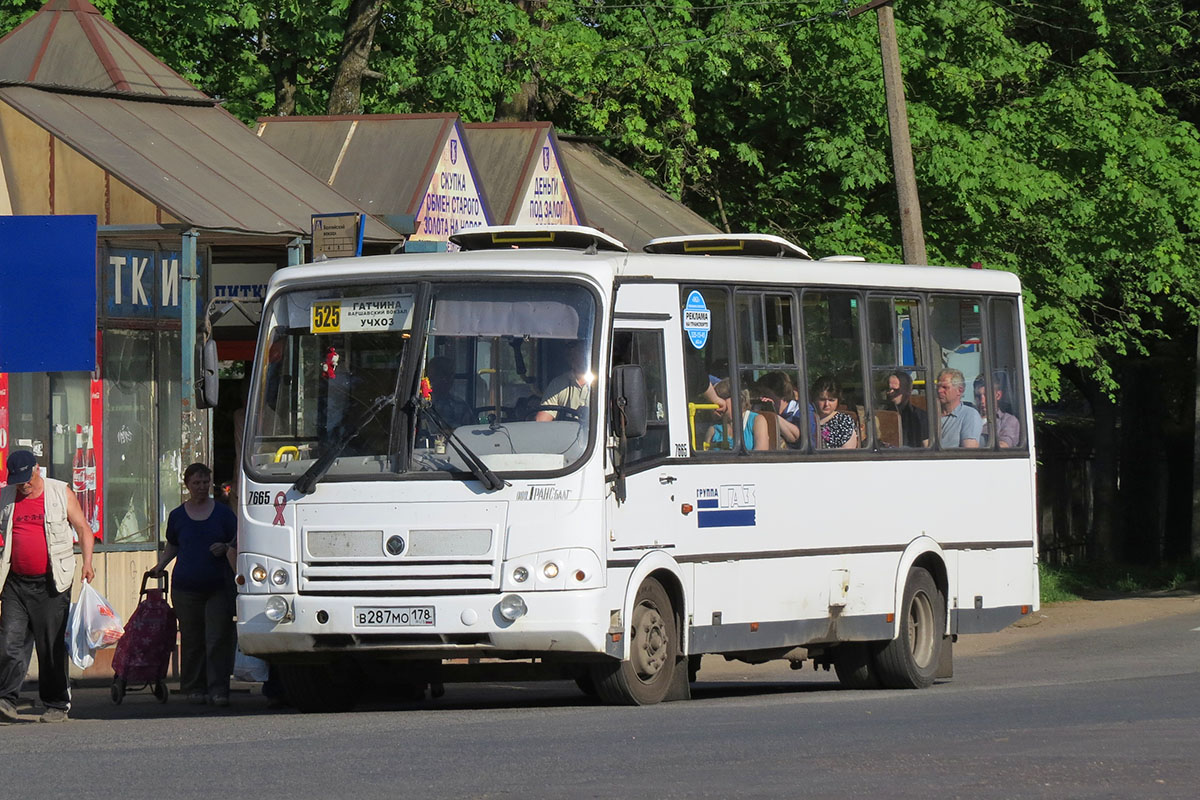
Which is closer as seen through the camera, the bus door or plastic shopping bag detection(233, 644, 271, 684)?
the bus door

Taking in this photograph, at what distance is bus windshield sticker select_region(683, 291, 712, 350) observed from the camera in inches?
521

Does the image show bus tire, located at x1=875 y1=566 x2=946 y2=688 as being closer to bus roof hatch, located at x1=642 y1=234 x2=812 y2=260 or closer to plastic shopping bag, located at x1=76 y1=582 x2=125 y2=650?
bus roof hatch, located at x1=642 y1=234 x2=812 y2=260

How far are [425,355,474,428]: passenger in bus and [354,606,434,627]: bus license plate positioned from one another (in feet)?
3.63

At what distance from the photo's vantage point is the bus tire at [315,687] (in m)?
13.4

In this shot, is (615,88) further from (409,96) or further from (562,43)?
(409,96)

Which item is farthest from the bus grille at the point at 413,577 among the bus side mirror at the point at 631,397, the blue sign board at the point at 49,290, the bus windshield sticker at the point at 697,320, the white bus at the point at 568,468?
the blue sign board at the point at 49,290

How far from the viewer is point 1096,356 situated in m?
31.1

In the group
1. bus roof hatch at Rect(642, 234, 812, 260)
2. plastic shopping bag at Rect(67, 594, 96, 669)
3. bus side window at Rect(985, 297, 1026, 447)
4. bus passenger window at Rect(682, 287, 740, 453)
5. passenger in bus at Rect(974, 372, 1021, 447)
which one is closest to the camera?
bus passenger window at Rect(682, 287, 740, 453)

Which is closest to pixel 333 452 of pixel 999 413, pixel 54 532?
pixel 54 532

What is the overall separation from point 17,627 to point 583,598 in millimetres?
3711

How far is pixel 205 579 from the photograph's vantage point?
14.9 meters

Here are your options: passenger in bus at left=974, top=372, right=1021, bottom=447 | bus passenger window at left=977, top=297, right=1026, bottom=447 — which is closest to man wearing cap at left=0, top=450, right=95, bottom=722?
passenger in bus at left=974, top=372, right=1021, bottom=447

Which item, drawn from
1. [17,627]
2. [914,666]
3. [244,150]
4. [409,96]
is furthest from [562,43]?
[17,627]

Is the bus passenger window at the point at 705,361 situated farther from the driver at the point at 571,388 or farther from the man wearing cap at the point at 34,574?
the man wearing cap at the point at 34,574
